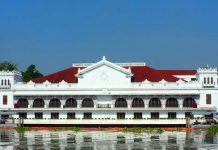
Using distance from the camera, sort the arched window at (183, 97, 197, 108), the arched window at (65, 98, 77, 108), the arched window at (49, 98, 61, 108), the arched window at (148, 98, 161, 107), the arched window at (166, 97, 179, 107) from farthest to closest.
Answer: the arched window at (49, 98, 61, 108)
the arched window at (65, 98, 77, 108)
the arched window at (148, 98, 161, 107)
the arched window at (166, 97, 179, 107)
the arched window at (183, 97, 197, 108)

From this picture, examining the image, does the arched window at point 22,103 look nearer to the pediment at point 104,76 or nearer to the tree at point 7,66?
the pediment at point 104,76

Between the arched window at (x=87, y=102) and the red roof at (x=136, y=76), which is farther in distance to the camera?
the red roof at (x=136, y=76)

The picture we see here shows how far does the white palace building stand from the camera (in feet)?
247

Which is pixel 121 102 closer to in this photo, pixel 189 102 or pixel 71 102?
pixel 71 102

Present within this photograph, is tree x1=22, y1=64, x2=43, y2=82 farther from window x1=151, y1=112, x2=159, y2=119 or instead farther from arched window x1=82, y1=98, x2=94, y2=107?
window x1=151, y1=112, x2=159, y2=119

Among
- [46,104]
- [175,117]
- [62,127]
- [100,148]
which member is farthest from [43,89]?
[100,148]

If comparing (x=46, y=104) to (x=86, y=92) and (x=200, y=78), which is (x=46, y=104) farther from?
(x=200, y=78)

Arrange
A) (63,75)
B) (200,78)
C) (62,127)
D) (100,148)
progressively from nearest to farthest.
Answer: (100,148)
(62,127)
(200,78)
(63,75)

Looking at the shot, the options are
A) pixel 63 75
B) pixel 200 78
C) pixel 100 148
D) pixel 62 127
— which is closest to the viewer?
pixel 100 148

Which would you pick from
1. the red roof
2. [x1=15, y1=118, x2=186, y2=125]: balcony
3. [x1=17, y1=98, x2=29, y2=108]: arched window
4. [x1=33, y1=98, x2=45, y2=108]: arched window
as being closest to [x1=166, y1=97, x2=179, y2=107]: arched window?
the red roof

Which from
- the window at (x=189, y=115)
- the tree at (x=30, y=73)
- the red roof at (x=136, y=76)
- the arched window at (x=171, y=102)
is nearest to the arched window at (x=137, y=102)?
the red roof at (x=136, y=76)

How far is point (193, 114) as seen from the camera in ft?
245

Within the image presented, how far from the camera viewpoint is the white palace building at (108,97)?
247 ft

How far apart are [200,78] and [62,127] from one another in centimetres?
1966
